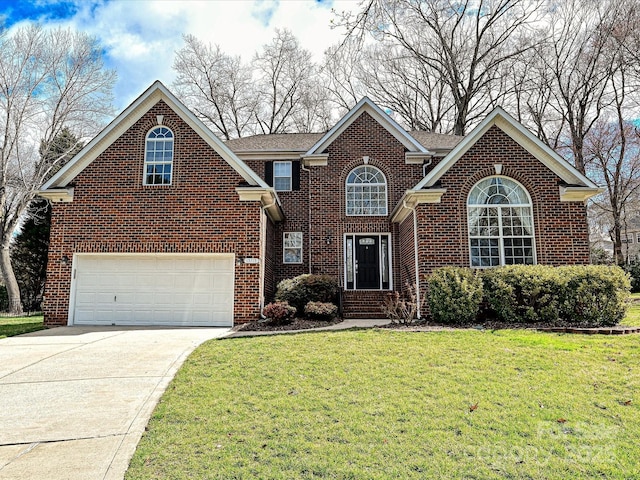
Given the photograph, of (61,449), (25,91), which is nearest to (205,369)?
(61,449)

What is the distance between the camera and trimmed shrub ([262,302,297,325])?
10.4 metres

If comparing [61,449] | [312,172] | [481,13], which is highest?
[481,13]

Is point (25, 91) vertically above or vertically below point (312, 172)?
above

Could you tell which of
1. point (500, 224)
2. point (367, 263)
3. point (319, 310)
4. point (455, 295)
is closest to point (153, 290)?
point (319, 310)

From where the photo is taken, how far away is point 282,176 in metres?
15.6

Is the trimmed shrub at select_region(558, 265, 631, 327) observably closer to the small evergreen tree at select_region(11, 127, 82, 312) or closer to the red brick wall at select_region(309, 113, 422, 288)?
the red brick wall at select_region(309, 113, 422, 288)

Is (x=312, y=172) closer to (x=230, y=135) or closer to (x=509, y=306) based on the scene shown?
(x=509, y=306)

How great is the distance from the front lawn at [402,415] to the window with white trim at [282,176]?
917cm

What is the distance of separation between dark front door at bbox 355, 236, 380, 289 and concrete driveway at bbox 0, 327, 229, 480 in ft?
21.3

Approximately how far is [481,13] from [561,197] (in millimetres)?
16491

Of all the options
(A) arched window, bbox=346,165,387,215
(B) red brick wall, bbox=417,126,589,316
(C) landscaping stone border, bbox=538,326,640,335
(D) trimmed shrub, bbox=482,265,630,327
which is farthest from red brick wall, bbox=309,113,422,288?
(C) landscaping stone border, bbox=538,326,640,335

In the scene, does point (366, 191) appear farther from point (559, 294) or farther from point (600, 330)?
point (600, 330)

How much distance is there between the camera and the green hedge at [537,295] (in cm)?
925

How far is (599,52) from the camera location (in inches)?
815
